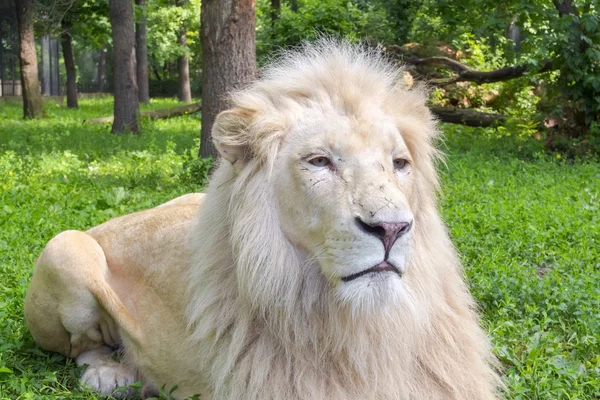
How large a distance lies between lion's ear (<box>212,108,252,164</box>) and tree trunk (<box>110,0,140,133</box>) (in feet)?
38.7

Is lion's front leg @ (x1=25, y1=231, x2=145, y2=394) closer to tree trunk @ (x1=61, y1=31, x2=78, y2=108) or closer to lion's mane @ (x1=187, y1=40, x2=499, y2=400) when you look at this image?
lion's mane @ (x1=187, y1=40, x2=499, y2=400)

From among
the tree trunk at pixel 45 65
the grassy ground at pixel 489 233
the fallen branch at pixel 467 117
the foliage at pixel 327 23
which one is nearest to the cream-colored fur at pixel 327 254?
the grassy ground at pixel 489 233

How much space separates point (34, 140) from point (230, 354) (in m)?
10.6

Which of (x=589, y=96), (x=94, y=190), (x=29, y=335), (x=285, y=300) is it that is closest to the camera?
(x=285, y=300)

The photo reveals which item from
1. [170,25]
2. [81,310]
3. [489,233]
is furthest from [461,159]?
[170,25]

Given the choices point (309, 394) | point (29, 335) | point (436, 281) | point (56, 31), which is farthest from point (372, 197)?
point (56, 31)

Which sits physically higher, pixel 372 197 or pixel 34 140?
pixel 372 197

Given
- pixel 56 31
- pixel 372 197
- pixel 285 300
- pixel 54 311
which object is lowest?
pixel 54 311

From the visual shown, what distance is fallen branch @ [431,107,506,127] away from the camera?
1214cm

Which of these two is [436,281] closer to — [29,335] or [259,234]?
[259,234]

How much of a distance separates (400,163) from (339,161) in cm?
28

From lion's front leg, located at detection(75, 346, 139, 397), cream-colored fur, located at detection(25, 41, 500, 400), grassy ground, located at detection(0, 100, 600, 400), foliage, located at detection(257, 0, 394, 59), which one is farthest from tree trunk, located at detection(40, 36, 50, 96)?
cream-colored fur, located at detection(25, 41, 500, 400)

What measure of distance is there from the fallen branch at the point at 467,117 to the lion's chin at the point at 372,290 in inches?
397

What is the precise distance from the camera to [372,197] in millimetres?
2299
